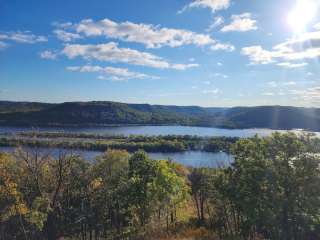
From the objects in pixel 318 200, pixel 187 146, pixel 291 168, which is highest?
pixel 291 168

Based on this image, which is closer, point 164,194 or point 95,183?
point 95,183

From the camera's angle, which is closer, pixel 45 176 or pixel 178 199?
pixel 45 176

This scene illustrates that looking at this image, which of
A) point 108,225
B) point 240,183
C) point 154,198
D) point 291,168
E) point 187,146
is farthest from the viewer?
point 187,146

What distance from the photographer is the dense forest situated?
19.8 m

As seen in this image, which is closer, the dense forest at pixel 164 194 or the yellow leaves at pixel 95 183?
the dense forest at pixel 164 194

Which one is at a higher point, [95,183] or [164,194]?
[95,183]

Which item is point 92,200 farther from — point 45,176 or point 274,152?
point 274,152

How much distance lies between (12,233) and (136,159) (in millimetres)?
18317

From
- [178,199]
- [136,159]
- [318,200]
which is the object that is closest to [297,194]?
[318,200]

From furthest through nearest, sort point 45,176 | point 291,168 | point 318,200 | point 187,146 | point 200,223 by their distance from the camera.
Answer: point 187,146
point 200,223
point 45,176
point 291,168
point 318,200

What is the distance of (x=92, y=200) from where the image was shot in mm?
39469

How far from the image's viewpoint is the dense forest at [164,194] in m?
19.8

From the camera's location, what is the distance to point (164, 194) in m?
34.8

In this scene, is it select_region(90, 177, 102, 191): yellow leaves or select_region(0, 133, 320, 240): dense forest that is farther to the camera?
select_region(90, 177, 102, 191): yellow leaves
